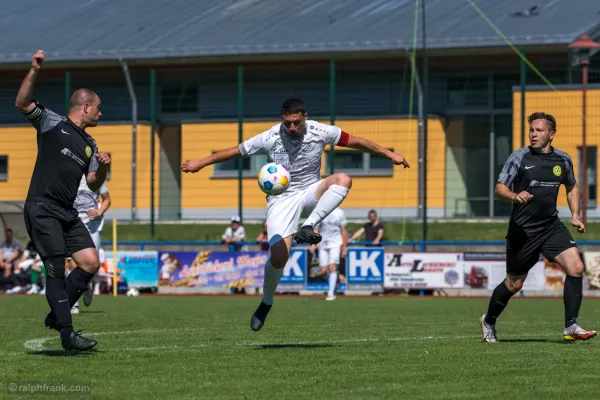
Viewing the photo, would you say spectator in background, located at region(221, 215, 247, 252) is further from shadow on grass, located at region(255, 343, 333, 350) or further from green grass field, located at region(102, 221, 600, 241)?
shadow on grass, located at region(255, 343, 333, 350)

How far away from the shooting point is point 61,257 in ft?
30.6

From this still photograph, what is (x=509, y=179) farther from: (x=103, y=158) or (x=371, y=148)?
(x=103, y=158)

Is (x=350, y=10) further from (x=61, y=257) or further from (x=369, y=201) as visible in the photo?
(x=61, y=257)

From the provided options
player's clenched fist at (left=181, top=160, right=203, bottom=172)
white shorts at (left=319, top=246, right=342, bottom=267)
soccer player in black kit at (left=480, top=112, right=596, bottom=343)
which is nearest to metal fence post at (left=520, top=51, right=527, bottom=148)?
white shorts at (left=319, top=246, right=342, bottom=267)

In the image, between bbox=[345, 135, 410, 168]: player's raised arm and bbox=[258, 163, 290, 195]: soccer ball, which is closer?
bbox=[258, 163, 290, 195]: soccer ball

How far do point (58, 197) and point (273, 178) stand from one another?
2169 millimetres

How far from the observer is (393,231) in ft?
89.6

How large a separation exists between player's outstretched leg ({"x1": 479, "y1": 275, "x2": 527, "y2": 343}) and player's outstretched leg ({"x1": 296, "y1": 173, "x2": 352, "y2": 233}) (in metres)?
1.72

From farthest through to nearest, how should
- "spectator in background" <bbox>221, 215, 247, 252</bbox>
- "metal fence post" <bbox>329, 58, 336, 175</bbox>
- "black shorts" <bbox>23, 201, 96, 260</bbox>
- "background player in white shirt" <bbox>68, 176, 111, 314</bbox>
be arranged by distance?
"metal fence post" <bbox>329, 58, 336, 175</bbox> < "spectator in background" <bbox>221, 215, 247, 252</bbox> < "background player in white shirt" <bbox>68, 176, 111, 314</bbox> < "black shorts" <bbox>23, 201, 96, 260</bbox>

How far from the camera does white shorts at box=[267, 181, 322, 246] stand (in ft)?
35.7

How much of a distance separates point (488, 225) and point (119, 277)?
852cm

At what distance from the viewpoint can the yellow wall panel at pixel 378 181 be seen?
2823 cm

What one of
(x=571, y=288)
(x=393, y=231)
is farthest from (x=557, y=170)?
(x=393, y=231)

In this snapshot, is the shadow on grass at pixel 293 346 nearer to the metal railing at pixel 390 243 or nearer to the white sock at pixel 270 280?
the white sock at pixel 270 280
